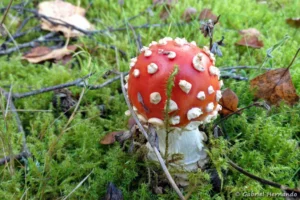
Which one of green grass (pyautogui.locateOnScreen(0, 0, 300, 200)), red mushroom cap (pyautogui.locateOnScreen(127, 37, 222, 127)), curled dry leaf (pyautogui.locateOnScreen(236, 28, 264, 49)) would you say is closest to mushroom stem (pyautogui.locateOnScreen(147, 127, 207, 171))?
green grass (pyautogui.locateOnScreen(0, 0, 300, 200))

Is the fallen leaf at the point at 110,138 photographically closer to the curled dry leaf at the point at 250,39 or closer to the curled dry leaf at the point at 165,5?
the curled dry leaf at the point at 250,39

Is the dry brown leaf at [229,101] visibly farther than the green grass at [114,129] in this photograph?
Yes

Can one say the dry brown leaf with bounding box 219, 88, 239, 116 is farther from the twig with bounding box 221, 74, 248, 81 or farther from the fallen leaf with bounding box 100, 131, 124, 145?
the fallen leaf with bounding box 100, 131, 124, 145

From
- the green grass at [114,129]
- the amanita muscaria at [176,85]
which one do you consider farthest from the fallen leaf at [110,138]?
the amanita muscaria at [176,85]

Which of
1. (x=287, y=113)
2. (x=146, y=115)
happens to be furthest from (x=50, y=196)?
(x=287, y=113)

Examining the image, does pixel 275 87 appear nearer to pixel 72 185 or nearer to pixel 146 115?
pixel 146 115

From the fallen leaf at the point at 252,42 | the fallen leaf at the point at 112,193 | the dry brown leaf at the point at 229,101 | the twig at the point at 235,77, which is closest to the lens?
the fallen leaf at the point at 112,193
